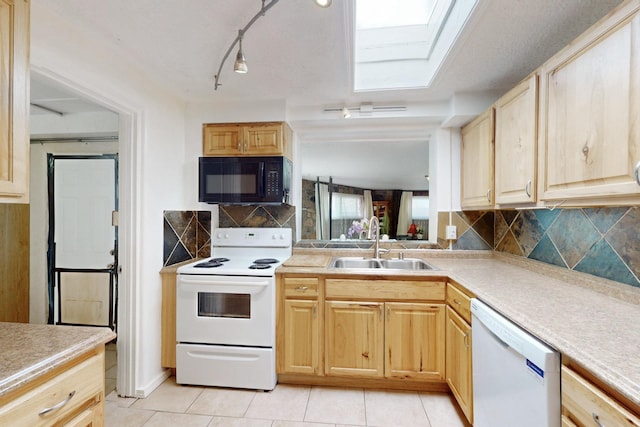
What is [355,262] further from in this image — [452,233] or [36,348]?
[36,348]

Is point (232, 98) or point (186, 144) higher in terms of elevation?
point (232, 98)

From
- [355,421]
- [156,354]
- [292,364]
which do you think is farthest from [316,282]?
[156,354]

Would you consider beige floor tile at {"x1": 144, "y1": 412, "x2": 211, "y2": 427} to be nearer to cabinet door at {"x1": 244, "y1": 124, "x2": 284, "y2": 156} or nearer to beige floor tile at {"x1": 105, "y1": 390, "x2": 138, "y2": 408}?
beige floor tile at {"x1": 105, "y1": 390, "x2": 138, "y2": 408}

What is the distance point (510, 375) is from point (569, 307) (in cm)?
40

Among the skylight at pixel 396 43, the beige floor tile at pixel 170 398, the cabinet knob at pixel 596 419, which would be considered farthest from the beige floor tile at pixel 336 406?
the skylight at pixel 396 43

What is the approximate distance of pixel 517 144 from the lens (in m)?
1.70

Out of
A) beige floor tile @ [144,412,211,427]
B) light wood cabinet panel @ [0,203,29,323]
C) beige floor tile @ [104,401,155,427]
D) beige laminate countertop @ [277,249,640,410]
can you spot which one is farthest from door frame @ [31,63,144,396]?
light wood cabinet panel @ [0,203,29,323]

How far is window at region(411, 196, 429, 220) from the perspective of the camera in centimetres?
283

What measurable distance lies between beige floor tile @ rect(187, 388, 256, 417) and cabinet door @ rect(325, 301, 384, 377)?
0.58 meters

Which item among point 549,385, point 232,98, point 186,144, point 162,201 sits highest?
point 232,98

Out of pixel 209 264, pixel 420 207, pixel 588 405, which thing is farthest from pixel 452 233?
pixel 209 264

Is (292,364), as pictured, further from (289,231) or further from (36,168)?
(36,168)

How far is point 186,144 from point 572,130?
8.61 ft

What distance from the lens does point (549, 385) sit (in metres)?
0.97
